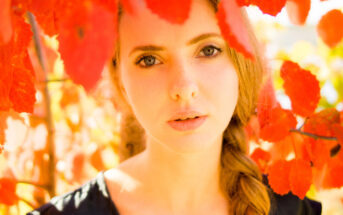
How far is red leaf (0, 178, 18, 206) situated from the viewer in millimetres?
1437

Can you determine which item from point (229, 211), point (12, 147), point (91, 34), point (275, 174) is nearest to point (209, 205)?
point (229, 211)

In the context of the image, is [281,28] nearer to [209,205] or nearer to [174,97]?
[209,205]

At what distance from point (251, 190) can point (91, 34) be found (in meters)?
1.11

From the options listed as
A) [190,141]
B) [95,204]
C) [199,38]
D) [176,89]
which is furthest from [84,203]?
[199,38]

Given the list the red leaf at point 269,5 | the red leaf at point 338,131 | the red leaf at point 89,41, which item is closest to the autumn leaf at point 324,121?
the red leaf at point 338,131

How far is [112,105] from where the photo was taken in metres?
1.98

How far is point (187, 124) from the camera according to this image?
111 centimetres

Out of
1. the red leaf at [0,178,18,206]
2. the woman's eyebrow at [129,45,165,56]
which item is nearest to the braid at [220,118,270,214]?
the woman's eyebrow at [129,45,165,56]

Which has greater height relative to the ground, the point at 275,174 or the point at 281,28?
the point at 281,28

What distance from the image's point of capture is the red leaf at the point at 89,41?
0.47 m

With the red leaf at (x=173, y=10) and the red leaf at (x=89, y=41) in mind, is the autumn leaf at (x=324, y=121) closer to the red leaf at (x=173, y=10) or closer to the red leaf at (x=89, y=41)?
the red leaf at (x=173, y=10)

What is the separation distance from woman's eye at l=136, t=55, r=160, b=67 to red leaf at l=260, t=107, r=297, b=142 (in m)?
0.42

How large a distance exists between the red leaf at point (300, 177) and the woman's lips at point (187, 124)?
13.5 inches

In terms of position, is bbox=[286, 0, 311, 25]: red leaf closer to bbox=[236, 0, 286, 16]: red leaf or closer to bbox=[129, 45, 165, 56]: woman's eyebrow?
bbox=[236, 0, 286, 16]: red leaf
